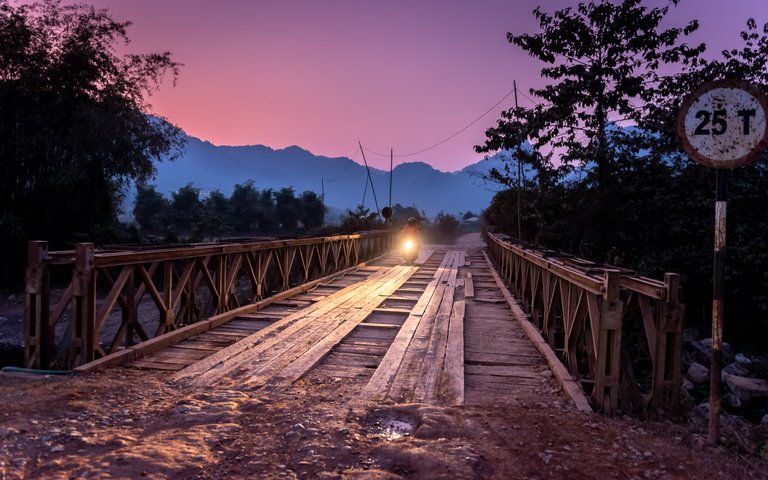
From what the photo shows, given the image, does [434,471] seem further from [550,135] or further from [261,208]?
[261,208]

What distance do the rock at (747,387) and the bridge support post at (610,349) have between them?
761cm

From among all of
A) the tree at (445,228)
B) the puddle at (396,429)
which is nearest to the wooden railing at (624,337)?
the puddle at (396,429)

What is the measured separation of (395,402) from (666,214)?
43.1ft

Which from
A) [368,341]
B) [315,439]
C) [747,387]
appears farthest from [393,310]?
[747,387]

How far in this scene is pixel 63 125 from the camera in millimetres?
18422

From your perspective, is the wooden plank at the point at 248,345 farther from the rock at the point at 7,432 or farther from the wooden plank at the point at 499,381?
the wooden plank at the point at 499,381

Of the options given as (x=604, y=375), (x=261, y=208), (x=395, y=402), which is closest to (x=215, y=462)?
(x=395, y=402)

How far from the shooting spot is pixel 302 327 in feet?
22.1

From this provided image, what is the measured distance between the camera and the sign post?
11.1 ft

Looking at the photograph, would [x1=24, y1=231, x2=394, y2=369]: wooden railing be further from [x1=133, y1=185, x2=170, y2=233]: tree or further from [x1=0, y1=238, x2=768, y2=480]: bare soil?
[x1=133, y1=185, x2=170, y2=233]: tree

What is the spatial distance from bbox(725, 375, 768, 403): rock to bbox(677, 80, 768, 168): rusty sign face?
8.25 m

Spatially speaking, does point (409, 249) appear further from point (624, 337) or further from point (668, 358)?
point (668, 358)

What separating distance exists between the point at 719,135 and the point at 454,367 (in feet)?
10.4

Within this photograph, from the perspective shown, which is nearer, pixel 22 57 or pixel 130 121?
pixel 22 57
